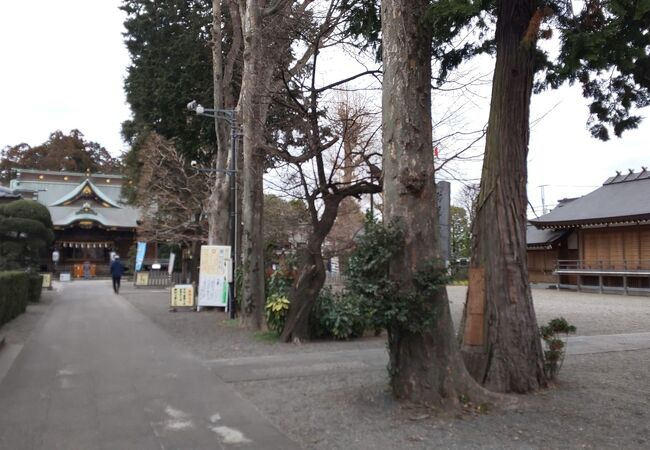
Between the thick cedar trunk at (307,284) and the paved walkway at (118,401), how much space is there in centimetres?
252

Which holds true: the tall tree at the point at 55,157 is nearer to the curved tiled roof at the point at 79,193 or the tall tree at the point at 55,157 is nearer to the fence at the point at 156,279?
the curved tiled roof at the point at 79,193

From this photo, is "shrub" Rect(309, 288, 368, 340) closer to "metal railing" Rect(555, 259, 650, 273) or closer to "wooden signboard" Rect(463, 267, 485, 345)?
"wooden signboard" Rect(463, 267, 485, 345)

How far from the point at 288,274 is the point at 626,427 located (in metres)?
9.11

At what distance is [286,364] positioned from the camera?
972cm

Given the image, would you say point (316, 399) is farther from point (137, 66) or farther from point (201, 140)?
point (137, 66)

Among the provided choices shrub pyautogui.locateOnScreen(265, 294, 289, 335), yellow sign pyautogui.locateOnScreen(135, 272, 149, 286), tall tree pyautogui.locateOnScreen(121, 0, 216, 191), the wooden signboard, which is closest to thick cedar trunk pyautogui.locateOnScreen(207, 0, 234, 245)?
tall tree pyautogui.locateOnScreen(121, 0, 216, 191)

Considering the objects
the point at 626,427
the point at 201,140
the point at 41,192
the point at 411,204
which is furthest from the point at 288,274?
the point at 41,192

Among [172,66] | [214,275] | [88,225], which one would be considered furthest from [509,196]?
[88,225]

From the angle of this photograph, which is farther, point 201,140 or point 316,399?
point 201,140

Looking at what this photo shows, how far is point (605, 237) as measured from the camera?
3188cm

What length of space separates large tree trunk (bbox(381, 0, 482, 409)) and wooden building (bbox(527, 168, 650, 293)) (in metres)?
25.1

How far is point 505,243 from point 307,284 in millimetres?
5636

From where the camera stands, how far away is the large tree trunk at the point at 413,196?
6.43 metres

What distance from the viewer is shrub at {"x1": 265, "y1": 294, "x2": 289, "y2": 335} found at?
12.6 m
